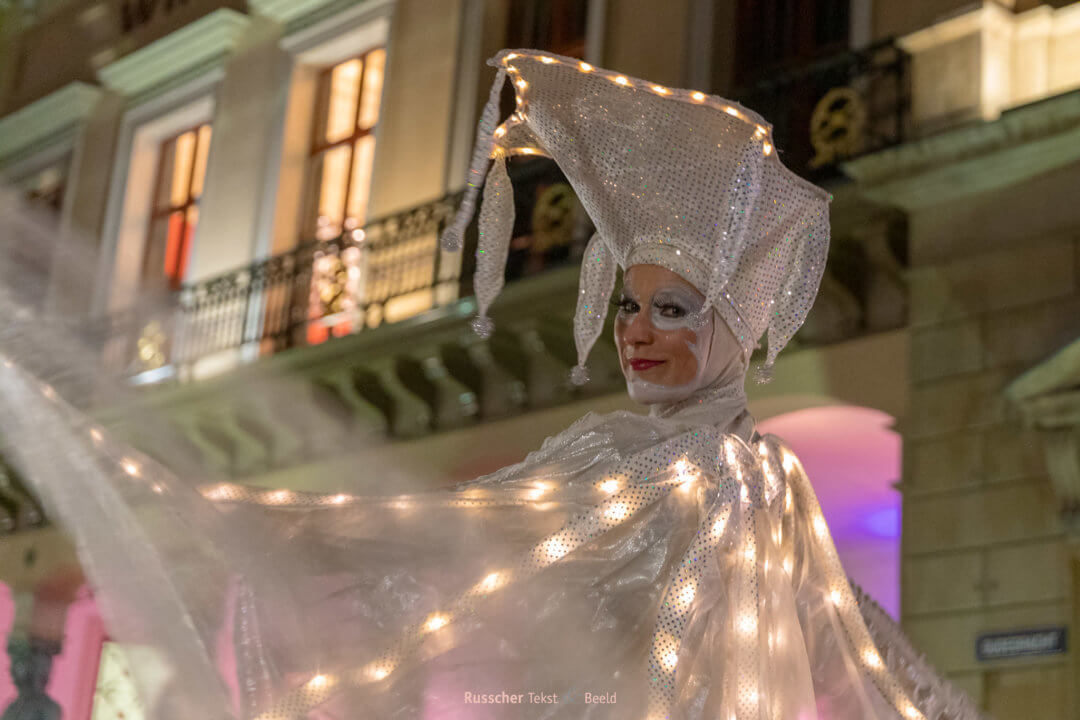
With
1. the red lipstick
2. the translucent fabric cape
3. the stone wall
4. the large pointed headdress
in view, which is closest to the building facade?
the stone wall

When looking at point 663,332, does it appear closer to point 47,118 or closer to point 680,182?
point 680,182

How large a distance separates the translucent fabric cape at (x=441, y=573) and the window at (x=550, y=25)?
7457 millimetres

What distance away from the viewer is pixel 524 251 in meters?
9.91

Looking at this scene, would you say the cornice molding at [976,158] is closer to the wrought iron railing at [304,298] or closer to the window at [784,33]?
the window at [784,33]

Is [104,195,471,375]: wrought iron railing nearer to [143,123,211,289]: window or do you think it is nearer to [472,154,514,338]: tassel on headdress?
[143,123,211,289]: window

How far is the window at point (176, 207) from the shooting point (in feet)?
43.9

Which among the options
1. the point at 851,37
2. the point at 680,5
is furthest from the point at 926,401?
the point at 680,5

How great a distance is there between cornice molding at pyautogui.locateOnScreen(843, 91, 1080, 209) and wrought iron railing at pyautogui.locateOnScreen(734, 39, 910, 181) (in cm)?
20

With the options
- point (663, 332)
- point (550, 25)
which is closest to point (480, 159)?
point (663, 332)

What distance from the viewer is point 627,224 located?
144 inches

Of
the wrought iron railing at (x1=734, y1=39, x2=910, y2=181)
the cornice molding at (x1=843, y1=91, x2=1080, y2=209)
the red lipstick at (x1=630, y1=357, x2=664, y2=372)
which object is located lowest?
the red lipstick at (x1=630, y1=357, x2=664, y2=372)

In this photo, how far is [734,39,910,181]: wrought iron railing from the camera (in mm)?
8266

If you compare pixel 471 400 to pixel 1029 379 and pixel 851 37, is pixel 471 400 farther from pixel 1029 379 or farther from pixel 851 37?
pixel 1029 379

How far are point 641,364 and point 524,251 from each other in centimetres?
635
